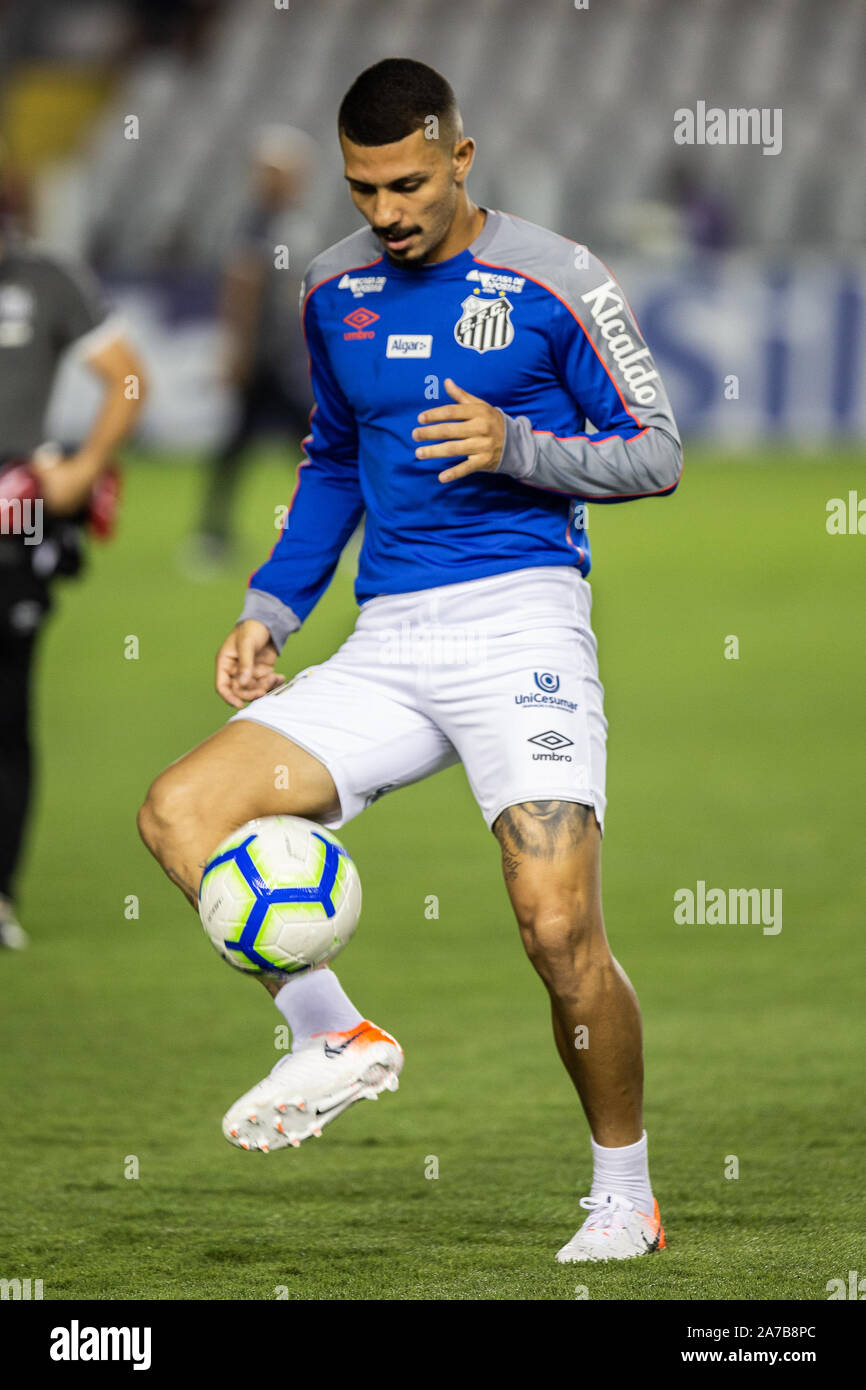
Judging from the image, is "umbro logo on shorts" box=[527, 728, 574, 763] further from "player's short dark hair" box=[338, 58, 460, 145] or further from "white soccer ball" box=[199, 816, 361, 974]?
"player's short dark hair" box=[338, 58, 460, 145]

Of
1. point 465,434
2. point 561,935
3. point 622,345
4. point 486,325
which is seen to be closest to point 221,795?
point 561,935

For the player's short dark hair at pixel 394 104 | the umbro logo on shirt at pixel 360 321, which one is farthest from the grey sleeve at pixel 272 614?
the player's short dark hair at pixel 394 104

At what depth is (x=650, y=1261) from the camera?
404 cm

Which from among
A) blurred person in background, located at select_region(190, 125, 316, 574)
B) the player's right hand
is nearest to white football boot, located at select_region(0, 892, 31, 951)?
the player's right hand

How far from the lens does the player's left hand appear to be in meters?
3.96

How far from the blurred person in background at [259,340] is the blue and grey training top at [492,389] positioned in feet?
33.6

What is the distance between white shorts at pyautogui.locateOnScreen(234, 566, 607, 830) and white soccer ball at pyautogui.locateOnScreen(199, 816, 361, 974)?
0.68 feet

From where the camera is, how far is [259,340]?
48.8ft

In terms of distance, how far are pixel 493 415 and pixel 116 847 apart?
468 centimetres

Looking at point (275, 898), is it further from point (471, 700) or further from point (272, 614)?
point (272, 614)

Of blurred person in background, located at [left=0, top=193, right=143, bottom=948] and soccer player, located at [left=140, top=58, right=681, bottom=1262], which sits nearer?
soccer player, located at [left=140, top=58, right=681, bottom=1262]

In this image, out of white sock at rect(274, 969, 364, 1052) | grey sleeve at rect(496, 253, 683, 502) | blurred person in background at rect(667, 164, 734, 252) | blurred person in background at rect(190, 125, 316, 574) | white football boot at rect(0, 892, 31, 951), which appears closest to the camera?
grey sleeve at rect(496, 253, 683, 502)

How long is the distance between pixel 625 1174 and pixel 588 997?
39 cm

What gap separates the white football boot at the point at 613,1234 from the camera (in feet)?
13.3
